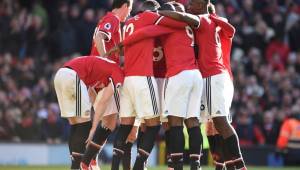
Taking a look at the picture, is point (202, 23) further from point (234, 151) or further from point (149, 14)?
point (234, 151)

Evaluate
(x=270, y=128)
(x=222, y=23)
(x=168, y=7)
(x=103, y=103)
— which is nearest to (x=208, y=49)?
(x=222, y=23)

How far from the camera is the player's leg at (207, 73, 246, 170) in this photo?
41.7ft

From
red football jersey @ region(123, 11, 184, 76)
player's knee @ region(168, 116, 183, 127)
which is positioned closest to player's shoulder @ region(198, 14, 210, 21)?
red football jersey @ region(123, 11, 184, 76)

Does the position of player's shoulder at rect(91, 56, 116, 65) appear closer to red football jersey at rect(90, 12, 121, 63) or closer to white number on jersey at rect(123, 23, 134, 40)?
white number on jersey at rect(123, 23, 134, 40)

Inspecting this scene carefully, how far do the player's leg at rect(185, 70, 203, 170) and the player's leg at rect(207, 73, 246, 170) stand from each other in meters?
0.22

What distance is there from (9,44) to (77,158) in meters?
11.1

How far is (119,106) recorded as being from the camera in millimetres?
13500

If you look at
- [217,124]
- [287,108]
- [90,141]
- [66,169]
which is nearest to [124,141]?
[90,141]

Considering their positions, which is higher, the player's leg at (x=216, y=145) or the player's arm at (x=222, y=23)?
the player's arm at (x=222, y=23)

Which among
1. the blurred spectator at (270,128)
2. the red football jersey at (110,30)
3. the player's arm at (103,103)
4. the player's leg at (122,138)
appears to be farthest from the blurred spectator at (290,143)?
the player's arm at (103,103)

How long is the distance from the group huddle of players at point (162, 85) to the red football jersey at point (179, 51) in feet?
0.04

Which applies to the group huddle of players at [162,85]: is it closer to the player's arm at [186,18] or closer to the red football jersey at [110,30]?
the player's arm at [186,18]

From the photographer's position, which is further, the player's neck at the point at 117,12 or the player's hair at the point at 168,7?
the player's neck at the point at 117,12

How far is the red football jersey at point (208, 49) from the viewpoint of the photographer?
12.9m
